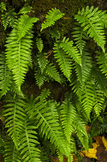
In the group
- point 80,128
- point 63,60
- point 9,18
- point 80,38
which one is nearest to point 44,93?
point 63,60

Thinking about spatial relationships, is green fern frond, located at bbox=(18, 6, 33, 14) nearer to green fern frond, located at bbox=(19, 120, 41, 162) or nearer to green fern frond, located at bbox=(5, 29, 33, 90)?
green fern frond, located at bbox=(5, 29, 33, 90)

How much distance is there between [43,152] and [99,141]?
4.87ft

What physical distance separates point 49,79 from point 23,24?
51.2 inches

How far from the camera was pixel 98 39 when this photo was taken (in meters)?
2.77

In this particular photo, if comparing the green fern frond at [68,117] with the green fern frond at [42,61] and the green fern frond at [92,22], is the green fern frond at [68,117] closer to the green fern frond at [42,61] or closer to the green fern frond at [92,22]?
the green fern frond at [42,61]

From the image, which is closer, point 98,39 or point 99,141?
point 98,39

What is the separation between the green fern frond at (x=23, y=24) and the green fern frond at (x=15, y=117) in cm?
121

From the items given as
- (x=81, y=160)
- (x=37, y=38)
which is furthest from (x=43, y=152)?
(x=37, y=38)

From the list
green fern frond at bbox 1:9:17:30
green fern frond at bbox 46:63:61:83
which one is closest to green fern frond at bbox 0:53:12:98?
green fern frond at bbox 1:9:17:30

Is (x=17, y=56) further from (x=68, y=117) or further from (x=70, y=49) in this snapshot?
(x=68, y=117)

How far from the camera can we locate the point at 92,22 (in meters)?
2.89

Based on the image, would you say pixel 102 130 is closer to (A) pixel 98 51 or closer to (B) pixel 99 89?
(B) pixel 99 89

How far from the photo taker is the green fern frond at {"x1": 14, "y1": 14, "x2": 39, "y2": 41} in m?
2.61

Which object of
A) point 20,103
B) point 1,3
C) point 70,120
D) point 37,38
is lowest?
point 70,120
